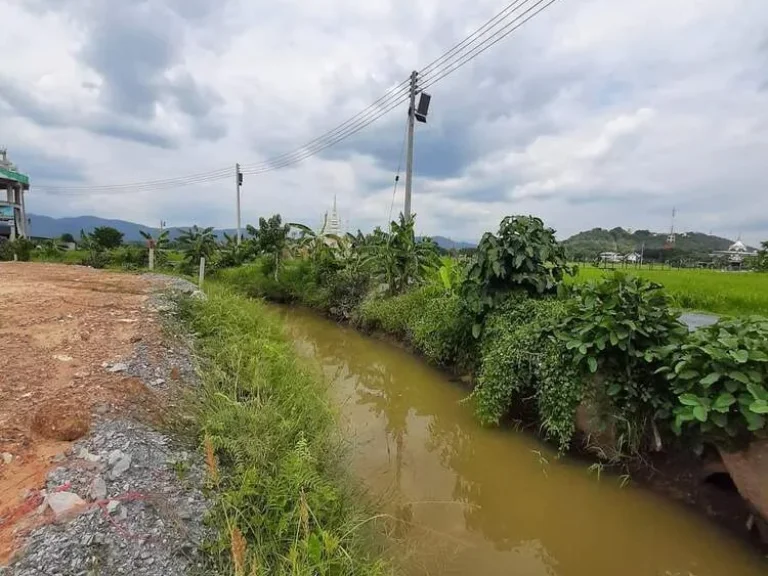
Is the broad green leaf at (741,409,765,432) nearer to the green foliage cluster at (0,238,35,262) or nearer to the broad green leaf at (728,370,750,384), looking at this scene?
the broad green leaf at (728,370,750,384)

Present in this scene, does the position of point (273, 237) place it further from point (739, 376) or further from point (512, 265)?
point (739, 376)

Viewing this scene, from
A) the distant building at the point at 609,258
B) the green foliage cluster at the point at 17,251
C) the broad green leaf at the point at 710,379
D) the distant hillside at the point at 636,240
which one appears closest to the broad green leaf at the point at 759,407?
the broad green leaf at the point at 710,379

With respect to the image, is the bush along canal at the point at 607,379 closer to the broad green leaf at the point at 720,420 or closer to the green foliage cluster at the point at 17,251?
the broad green leaf at the point at 720,420

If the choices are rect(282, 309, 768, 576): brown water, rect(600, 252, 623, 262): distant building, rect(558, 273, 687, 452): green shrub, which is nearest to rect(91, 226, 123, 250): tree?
rect(282, 309, 768, 576): brown water

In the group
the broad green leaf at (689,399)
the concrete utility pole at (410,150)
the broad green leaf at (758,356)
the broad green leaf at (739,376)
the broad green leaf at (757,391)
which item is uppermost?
the concrete utility pole at (410,150)

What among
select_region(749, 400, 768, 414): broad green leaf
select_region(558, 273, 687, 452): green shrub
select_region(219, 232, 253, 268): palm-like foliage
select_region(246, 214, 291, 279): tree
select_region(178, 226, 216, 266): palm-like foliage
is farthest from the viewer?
select_region(219, 232, 253, 268): palm-like foliage

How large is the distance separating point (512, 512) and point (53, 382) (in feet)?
11.9

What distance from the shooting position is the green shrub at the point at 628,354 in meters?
3.72

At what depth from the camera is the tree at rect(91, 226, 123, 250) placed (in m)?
23.3

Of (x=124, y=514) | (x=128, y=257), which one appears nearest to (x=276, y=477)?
(x=124, y=514)

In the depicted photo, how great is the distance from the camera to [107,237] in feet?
79.8

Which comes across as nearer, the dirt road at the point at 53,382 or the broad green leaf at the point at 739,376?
the dirt road at the point at 53,382

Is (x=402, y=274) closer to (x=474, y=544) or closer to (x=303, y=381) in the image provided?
(x=303, y=381)

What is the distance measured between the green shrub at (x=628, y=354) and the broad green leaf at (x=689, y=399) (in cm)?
40
